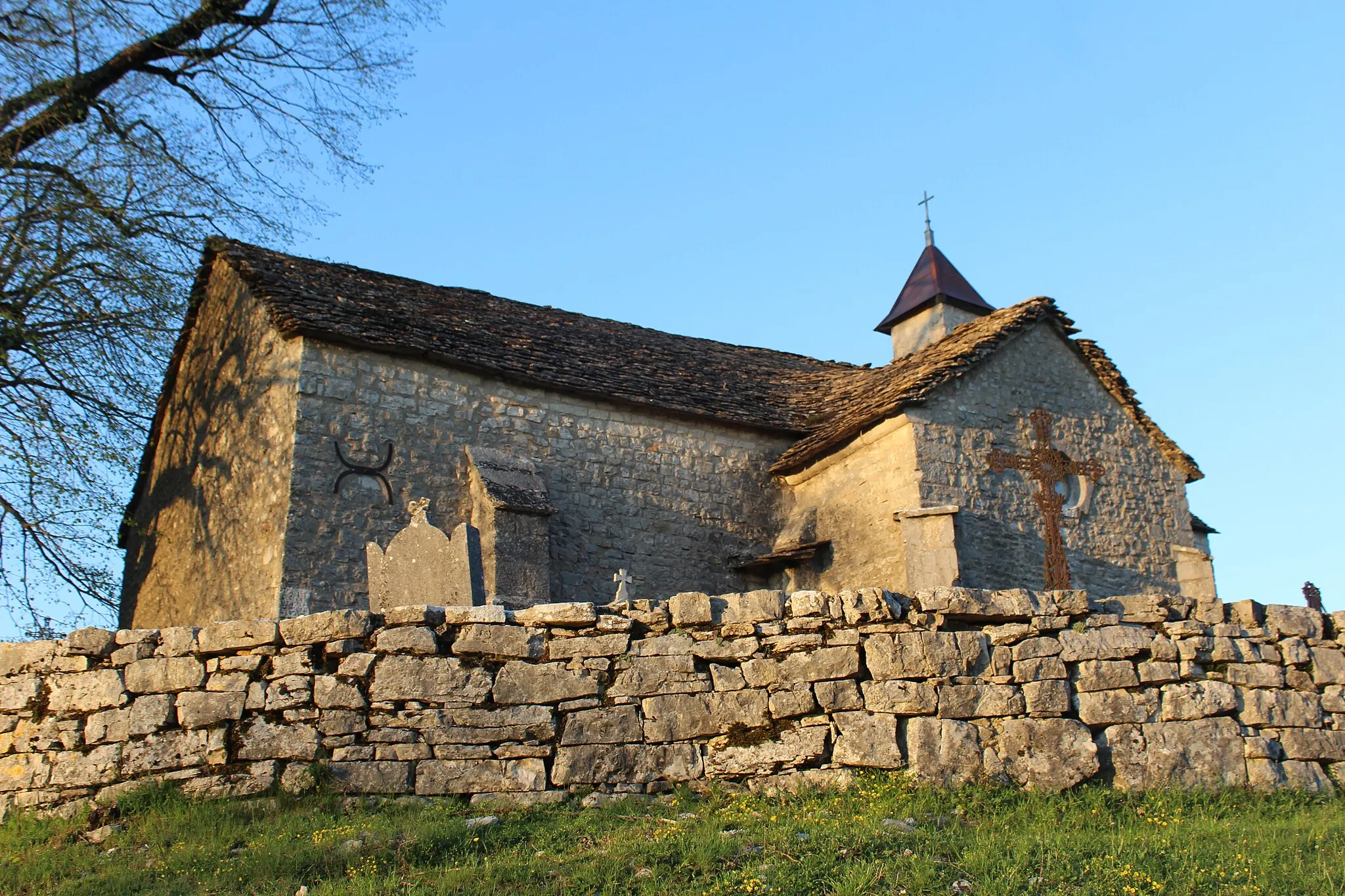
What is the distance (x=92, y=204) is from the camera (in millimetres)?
12953

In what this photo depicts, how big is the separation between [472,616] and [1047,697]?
383 centimetres

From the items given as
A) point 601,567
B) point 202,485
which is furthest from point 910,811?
point 202,485

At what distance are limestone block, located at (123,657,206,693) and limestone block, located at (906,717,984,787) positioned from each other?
4.55 meters

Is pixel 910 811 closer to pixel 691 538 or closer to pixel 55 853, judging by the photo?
pixel 55 853

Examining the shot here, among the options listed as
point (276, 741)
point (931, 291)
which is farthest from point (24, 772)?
point (931, 291)

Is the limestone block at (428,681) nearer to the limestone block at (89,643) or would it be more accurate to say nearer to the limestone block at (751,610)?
the limestone block at (751,610)

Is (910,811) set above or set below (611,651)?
below

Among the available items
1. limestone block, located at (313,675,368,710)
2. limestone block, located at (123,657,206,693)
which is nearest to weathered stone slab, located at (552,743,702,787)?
limestone block, located at (313,675,368,710)

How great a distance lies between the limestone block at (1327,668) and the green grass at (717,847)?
117 centimetres

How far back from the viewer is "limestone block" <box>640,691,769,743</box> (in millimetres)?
7684

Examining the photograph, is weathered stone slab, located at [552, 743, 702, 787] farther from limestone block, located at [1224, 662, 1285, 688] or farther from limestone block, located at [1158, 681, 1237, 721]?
limestone block, located at [1224, 662, 1285, 688]

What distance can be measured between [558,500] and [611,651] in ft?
21.1

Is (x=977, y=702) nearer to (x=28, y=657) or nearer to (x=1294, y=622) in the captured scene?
(x=1294, y=622)

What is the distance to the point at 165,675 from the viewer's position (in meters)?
7.45
